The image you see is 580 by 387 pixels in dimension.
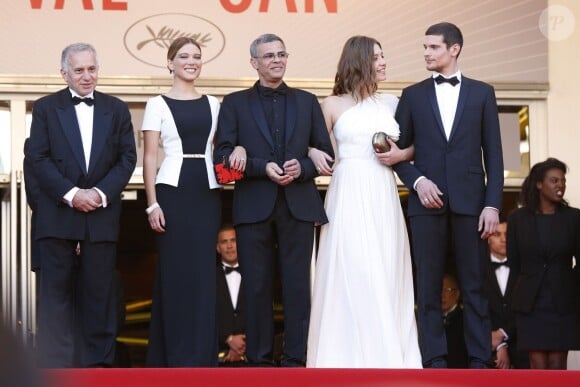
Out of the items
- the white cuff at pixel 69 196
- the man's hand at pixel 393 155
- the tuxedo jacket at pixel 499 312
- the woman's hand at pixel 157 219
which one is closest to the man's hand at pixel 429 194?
the man's hand at pixel 393 155

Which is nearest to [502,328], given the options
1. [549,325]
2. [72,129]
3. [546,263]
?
[549,325]

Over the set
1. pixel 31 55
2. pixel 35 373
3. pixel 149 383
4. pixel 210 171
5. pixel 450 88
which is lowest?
pixel 149 383

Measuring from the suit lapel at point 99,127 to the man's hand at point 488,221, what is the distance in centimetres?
184

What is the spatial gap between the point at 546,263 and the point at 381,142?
1615 millimetres

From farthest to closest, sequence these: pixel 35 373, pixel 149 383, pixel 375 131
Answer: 1. pixel 375 131
2. pixel 149 383
3. pixel 35 373

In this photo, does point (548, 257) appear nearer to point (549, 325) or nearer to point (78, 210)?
point (549, 325)

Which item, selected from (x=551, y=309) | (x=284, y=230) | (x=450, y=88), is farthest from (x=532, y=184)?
(x=284, y=230)

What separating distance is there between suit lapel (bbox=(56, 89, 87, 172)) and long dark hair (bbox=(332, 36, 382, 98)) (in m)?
1.31

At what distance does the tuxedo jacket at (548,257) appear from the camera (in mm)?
6012

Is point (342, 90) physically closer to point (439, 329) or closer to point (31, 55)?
point (439, 329)

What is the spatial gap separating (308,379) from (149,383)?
55 centimetres

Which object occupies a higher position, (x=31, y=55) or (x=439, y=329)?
(x=31, y=55)

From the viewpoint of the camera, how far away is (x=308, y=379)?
365 centimetres

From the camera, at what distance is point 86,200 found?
4.93 metres
